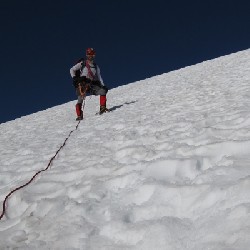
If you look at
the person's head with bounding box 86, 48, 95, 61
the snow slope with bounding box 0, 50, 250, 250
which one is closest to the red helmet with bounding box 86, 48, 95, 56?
the person's head with bounding box 86, 48, 95, 61

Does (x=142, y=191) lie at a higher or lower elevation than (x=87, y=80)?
higher

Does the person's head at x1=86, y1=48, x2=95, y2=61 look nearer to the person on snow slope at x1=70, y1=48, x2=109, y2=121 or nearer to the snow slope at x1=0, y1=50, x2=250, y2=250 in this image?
the person on snow slope at x1=70, y1=48, x2=109, y2=121

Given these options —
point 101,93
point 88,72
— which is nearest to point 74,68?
point 88,72

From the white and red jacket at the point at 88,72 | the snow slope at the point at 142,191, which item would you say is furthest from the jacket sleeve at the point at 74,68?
the snow slope at the point at 142,191

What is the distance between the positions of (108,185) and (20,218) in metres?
0.97

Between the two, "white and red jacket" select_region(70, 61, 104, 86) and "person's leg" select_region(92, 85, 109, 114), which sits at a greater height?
"white and red jacket" select_region(70, 61, 104, 86)

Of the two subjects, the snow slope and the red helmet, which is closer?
the snow slope

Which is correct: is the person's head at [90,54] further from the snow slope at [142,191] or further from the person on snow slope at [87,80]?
the snow slope at [142,191]

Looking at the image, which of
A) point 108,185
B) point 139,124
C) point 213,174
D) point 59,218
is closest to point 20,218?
point 59,218

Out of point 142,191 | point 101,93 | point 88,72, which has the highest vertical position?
point 142,191

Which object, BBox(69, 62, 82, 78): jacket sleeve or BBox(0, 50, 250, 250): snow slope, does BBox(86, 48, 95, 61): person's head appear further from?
BBox(0, 50, 250, 250): snow slope

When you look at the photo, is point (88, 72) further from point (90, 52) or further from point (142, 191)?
point (142, 191)

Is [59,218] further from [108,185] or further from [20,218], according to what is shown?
[108,185]

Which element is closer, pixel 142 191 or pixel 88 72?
pixel 142 191
